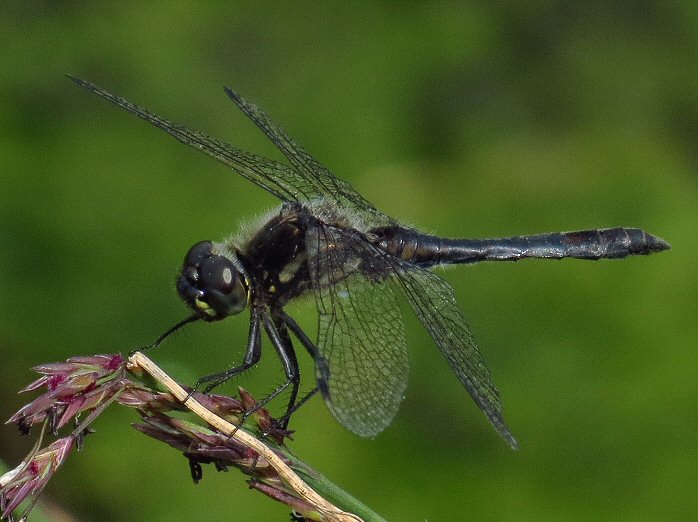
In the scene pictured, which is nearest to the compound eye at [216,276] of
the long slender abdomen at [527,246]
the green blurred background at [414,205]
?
the green blurred background at [414,205]

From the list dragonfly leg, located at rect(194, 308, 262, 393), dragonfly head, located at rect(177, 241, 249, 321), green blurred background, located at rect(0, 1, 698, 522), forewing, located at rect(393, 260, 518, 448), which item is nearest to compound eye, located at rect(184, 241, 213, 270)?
dragonfly head, located at rect(177, 241, 249, 321)

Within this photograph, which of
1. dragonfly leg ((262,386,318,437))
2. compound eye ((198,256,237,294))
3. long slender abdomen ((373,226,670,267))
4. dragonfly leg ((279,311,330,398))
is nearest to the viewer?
dragonfly leg ((262,386,318,437))

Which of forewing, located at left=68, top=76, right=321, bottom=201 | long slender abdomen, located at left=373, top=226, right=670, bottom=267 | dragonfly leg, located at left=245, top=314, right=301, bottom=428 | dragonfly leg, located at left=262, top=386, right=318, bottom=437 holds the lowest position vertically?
dragonfly leg, located at left=262, top=386, right=318, bottom=437

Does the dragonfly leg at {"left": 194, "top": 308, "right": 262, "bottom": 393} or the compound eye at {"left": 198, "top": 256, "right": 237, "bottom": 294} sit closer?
the dragonfly leg at {"left": 194, "top": 308, "right": 262, "bottom": 393}

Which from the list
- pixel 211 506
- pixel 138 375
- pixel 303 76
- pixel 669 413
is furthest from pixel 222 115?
pixel 138 375

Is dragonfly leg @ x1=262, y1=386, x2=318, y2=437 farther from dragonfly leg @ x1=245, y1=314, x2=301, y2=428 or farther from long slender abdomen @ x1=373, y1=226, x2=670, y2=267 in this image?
long slender abdomen @ x1=373, y1=226, x2=670, y2=267

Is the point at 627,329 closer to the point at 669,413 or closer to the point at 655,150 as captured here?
the point at 669,413

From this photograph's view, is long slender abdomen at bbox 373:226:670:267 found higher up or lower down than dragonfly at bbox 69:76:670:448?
higher up

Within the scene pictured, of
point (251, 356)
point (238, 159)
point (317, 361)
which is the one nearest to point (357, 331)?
point (317, 361)
